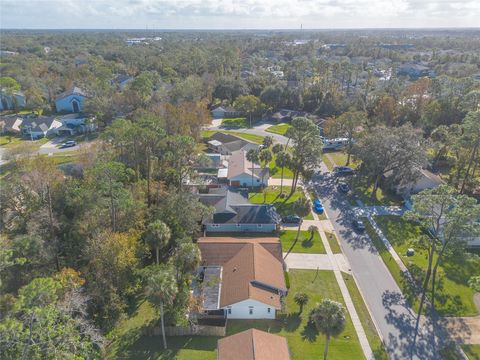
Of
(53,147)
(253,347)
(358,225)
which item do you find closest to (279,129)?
(358,225)

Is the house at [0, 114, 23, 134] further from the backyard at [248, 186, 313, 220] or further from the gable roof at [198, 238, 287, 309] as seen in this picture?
the gable roof at [198, 238, 287, 309]

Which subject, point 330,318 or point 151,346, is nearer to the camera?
point 330,318

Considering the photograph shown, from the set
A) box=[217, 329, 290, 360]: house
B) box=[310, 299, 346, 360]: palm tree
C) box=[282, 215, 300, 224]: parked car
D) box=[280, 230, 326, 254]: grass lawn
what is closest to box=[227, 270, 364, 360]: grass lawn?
box=[217, 329, 290, 360]: house

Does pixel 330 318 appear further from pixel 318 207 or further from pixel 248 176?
pixel 248 176

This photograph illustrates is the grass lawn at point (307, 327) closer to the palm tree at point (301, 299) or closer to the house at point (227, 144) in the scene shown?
the palm tree at point (301, 299)

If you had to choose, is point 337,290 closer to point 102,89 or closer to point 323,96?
point 323,96

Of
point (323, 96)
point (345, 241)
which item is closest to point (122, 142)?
point (345, 241)
